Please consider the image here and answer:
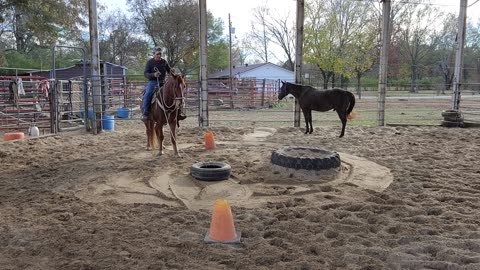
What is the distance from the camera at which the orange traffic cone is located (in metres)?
3.15

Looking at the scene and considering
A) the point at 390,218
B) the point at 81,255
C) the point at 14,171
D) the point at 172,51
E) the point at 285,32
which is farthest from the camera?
the point at 285,32

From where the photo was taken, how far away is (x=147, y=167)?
5816 mm

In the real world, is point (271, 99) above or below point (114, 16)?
below

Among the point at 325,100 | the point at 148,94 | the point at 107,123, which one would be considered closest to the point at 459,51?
the point at 325,100

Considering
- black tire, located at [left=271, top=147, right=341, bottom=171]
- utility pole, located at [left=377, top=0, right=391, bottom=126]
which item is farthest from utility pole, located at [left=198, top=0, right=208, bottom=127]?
black tire, located at [left=271, top=147, right=341, bottom=171]

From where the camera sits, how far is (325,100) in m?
9.49

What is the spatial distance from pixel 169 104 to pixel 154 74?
2.17 ft

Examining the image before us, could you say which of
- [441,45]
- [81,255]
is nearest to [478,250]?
[81,255]

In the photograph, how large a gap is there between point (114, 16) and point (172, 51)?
10.4 metres

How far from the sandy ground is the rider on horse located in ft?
3.17

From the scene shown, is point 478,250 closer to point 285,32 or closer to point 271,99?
point 271,99

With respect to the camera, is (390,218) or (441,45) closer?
(390,218)

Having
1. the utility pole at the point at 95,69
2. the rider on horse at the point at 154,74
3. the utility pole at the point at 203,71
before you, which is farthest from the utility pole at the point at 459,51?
the utility pole at the point at 95,69

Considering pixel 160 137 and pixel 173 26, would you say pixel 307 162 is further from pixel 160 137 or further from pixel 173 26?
pixel 173 26
